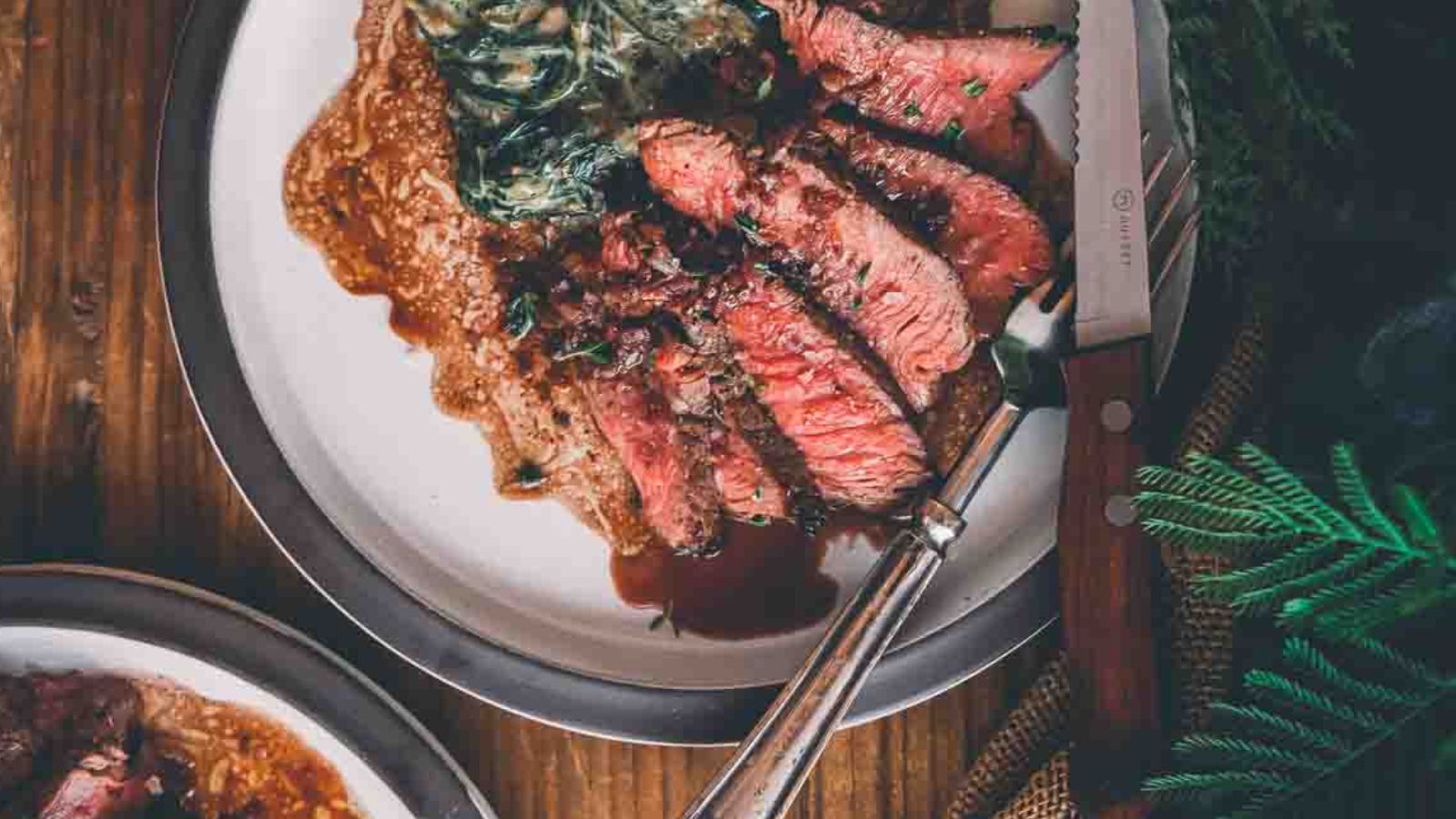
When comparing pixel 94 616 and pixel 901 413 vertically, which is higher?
pixel 901 413

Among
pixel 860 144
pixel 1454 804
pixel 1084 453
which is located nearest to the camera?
pixel 1454 804

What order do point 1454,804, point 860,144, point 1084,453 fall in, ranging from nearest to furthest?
1. point 1454,804
2. point 1084,453
3. point 860,144

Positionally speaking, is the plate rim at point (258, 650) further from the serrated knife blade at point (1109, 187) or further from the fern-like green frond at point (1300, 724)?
the serrated knife blade at point (1109, 187)

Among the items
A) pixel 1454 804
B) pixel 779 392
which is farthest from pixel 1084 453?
pixel 1454 804

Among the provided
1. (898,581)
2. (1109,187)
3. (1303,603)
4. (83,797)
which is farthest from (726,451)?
(83,797)

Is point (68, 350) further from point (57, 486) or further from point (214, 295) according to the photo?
point (214, 295)

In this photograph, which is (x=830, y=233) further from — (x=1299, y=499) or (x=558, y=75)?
(x=1299, y=499)

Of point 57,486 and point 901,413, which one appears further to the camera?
point 57,486
